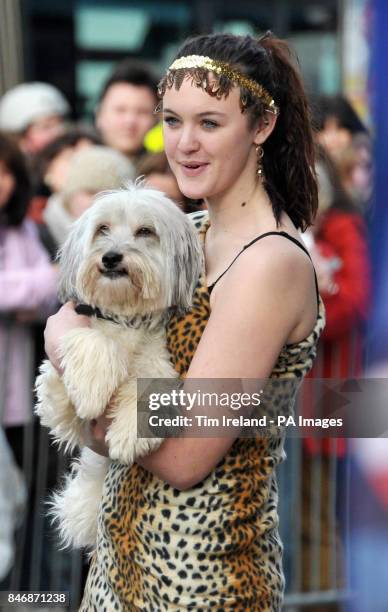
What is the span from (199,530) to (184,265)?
565 mm

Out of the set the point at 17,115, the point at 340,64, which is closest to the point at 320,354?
the point at 17,115

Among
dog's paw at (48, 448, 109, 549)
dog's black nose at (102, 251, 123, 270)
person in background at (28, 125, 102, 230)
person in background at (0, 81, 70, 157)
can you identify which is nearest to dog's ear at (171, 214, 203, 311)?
dog's black nose at (102, 251, 123, 270)

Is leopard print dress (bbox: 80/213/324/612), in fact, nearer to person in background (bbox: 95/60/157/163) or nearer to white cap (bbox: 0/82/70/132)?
person in background (bbox: 95/60/157/163)

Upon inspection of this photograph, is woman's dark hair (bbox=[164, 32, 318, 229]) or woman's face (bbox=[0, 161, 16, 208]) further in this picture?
woman's face (bbox=[0, 161, 16, 208])

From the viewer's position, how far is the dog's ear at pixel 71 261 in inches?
90.0

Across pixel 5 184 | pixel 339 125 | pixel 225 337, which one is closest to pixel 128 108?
pixel 339 125

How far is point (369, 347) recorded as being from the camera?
331 centimetres

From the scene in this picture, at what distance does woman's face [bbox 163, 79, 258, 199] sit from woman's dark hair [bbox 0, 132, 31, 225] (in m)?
2.55

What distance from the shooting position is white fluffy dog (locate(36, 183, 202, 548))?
84.7 inches

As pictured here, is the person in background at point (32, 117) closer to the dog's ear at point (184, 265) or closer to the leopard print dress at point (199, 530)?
the dog's ear at point (184, 265)

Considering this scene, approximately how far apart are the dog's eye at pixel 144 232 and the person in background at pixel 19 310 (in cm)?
217

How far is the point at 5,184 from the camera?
4699 mm

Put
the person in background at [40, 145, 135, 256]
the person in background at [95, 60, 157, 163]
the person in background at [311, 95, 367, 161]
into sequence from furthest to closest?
1. the person in background at [311, 95, 367, 161]
2. the person in background at [95, 60, 157, 163]
3. the person in background at [40, 145, 135, 256]

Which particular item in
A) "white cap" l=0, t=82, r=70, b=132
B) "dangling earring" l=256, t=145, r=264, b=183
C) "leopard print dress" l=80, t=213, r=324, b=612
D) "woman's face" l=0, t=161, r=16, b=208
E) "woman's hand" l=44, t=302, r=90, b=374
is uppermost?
"white cap" l=0, t=82, r=70, b=132
